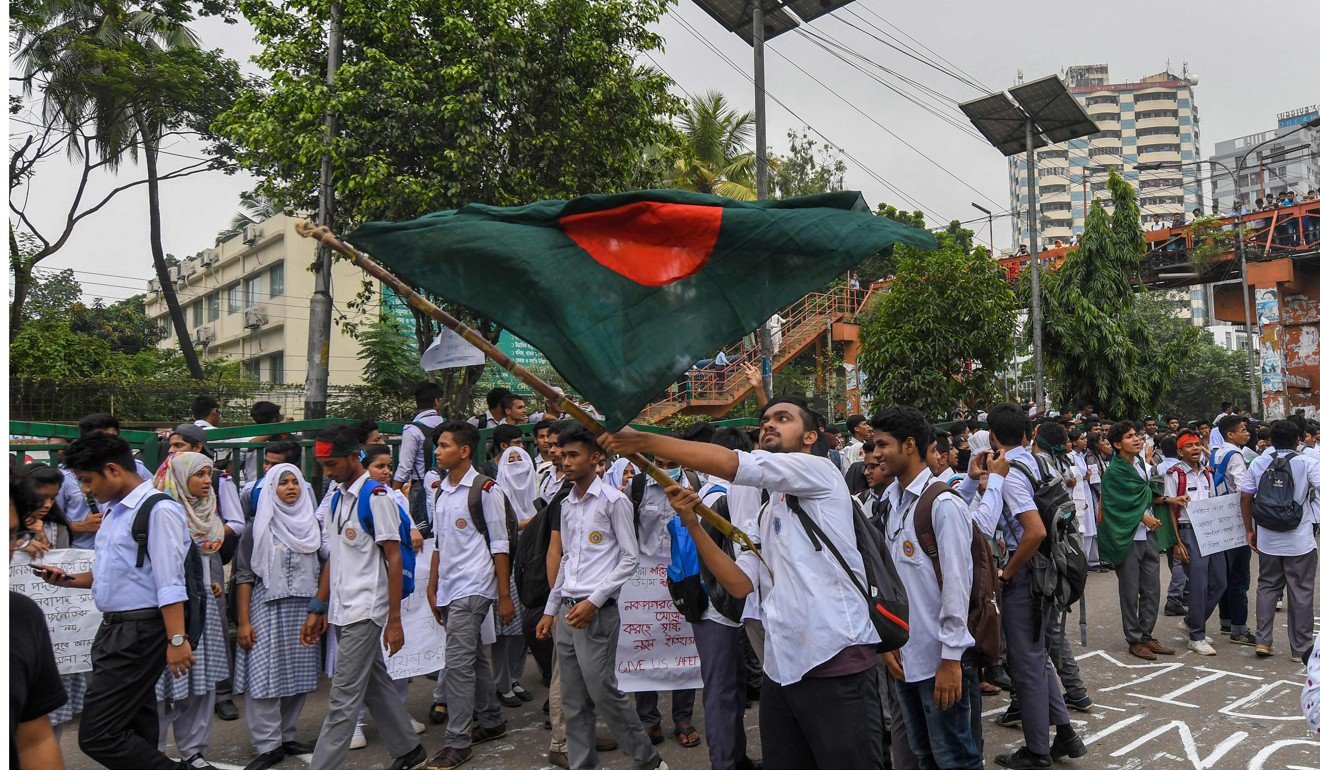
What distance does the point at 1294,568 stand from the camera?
7.50 meters

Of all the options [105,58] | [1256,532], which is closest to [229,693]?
[1256,532]

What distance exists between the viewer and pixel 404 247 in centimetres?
328

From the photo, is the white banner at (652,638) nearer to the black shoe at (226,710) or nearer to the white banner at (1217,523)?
the black shoe at (226,710)

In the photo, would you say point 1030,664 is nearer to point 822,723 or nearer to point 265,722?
point 822,723

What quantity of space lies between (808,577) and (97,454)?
128 inches

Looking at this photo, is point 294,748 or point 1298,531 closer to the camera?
point 294,748

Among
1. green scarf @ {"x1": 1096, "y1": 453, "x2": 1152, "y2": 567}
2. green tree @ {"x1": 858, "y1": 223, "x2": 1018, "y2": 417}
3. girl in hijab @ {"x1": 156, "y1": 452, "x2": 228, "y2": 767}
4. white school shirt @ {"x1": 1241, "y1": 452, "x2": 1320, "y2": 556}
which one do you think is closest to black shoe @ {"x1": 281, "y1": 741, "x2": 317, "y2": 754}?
girl in hijab @ {"x1": 156, "y1": 452, "x2": 228, "y2": 767}

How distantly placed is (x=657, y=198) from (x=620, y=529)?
2343 mm

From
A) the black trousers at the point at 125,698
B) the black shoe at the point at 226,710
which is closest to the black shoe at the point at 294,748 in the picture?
the black shoe at the point at 226,710

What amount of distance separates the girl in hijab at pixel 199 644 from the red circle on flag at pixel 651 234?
3.18 meters

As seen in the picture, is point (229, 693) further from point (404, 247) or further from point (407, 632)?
point (404, 247)

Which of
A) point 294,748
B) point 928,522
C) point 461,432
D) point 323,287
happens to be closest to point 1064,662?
point 928,522

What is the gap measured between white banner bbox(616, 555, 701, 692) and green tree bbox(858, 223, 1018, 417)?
1012 centimetres

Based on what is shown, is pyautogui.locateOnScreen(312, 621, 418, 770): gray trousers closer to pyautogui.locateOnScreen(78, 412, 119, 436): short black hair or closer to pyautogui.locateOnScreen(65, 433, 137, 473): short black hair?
pyautogui.locateOnScreen(65, 433, 137, 473): short black hair
